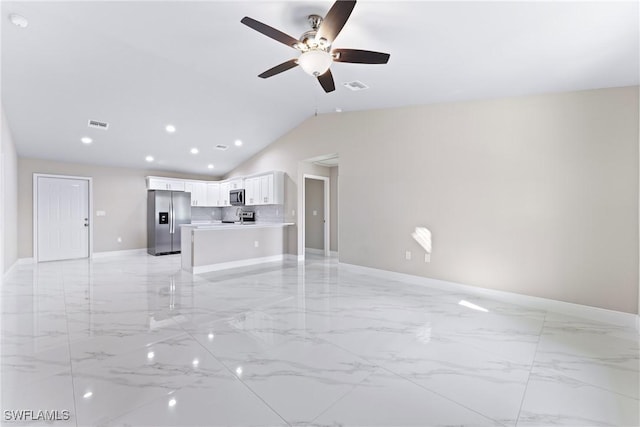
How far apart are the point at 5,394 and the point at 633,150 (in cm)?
544

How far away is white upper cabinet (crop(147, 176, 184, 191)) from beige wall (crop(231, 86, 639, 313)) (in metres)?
5.10

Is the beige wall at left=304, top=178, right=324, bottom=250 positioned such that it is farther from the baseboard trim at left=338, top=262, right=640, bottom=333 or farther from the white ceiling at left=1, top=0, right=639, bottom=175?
the baseboard trim at left=338, top=262, right=640, bottom=333

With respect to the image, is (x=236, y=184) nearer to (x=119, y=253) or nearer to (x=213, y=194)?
(x=213, y=194)

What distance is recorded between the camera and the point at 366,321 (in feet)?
9.78

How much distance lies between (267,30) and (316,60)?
0.44m

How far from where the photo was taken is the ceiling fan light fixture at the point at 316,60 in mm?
2398

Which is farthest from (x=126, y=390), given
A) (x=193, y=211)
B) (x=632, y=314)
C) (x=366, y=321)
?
(x=193, y=211)

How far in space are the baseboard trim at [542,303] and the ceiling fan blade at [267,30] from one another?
366 cm

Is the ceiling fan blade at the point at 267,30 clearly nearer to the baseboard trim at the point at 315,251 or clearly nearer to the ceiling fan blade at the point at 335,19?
the ceiling fan blade at the point at 335,19

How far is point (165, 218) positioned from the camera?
24.6 ft

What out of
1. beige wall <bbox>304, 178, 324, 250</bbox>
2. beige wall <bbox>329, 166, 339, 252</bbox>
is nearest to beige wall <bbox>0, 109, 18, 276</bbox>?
beige wall <bbox>304, 178, 324, 250</bbox>

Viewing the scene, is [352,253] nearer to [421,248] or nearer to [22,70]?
[421,248]

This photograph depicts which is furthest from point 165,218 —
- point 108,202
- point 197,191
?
point 108,202
